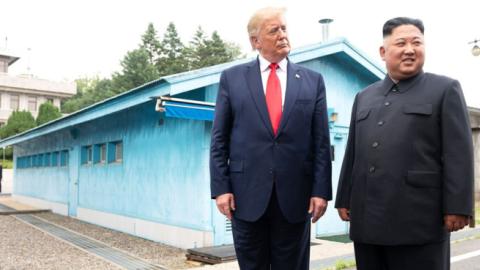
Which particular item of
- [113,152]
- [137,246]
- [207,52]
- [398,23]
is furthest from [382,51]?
[207,52]

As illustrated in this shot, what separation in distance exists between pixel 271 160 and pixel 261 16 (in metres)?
0.83

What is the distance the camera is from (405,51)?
8.20 feet

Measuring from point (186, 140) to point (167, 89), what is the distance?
4.86 ft

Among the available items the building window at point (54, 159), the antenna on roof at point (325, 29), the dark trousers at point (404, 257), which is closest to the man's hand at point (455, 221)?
the dark trousers at point (404, 257)

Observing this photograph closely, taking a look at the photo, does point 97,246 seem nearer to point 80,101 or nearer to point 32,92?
point 32,92

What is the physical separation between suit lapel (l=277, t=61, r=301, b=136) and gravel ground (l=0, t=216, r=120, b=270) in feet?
18.1

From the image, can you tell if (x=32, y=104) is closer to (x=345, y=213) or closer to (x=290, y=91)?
(x=290, y=91)

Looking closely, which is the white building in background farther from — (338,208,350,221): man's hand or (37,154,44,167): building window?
(338,208,350,221): man's hand

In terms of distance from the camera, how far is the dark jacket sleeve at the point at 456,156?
2316 mm

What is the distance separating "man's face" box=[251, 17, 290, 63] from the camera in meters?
2.67

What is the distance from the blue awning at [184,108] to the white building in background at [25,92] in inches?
1805

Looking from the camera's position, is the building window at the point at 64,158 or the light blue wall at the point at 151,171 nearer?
the light blue wall at the point at 151,171

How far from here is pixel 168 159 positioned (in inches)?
361

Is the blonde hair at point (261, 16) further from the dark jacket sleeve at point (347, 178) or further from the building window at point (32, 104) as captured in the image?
the building window at point (32, 104)
